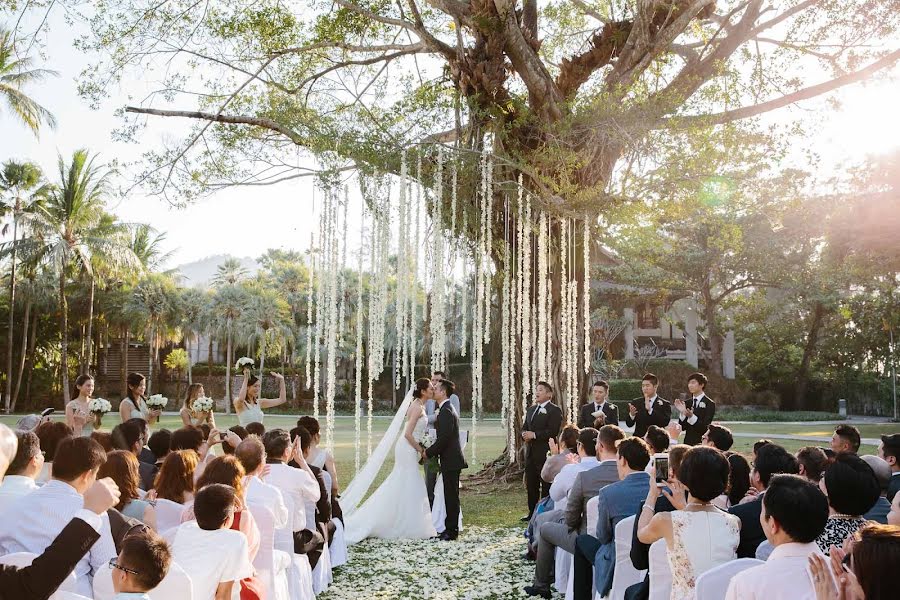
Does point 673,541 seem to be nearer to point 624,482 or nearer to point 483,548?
point 624,482

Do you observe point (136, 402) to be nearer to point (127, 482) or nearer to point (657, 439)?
point (127, 482)

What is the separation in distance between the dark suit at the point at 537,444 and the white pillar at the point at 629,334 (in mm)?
30875

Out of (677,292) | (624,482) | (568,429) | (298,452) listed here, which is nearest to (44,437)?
(298,452)

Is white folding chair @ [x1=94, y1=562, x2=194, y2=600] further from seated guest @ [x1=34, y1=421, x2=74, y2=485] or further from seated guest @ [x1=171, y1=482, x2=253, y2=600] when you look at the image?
seated guest @ [x1=34, y1=421, x2=74, y2=485]

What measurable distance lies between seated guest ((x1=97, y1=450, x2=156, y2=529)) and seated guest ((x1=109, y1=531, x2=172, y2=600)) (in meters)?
1.19

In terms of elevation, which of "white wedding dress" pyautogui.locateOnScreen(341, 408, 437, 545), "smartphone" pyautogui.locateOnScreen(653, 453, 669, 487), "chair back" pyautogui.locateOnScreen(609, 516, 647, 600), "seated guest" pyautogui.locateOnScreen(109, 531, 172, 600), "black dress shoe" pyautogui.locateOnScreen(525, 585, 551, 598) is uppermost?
"smartphone" pyautogui.locateOnScreen(653, 453, 669, 487)

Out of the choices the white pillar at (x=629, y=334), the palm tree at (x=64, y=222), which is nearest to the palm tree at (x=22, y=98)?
the palm tree at (x=64, y=222)

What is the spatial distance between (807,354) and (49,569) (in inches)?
1482

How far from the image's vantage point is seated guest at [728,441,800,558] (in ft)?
12.7

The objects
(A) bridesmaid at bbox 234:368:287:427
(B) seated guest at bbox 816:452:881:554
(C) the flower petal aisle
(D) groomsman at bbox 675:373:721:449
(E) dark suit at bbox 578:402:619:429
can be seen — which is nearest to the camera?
(B) seated guest at bbox 816:452:881:554

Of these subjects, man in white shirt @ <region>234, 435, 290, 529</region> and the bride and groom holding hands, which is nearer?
man in white shirt @ <region>234, 435, 290, 529</region>

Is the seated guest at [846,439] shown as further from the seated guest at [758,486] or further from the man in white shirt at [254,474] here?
the man in white shirt at [254,474]

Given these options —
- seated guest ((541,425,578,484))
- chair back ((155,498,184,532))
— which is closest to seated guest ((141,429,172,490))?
chair back ((155,498,184,532))

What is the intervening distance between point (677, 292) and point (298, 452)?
108 ft
